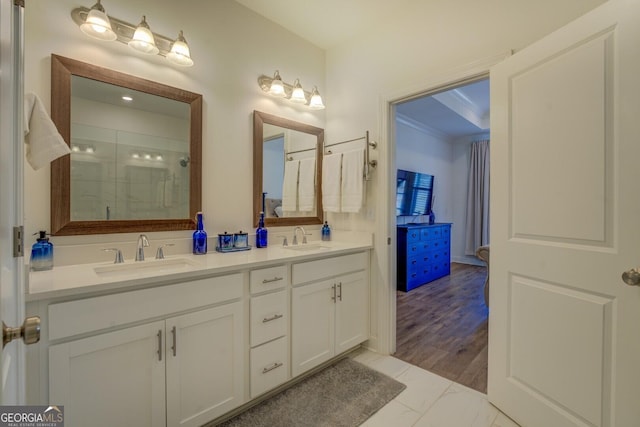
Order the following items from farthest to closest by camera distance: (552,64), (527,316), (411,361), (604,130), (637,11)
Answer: (411,361)
(527,316)
(552,64)
(604,130)
(637,11)

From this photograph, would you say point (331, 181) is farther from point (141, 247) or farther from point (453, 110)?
point (453, 110)

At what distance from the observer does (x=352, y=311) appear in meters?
2.28

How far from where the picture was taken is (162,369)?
4.39 feet

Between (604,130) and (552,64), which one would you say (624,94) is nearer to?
(604,130)

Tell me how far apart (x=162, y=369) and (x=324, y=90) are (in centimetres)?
256

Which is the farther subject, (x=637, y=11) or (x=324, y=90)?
(x=324, y=90)

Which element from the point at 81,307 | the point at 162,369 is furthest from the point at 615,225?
the point at 81,307

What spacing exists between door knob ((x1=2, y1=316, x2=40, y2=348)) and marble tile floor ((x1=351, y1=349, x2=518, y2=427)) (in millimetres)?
1583

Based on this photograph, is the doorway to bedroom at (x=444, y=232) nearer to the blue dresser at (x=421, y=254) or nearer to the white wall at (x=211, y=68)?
the blue dresser at (x=421, y=254)

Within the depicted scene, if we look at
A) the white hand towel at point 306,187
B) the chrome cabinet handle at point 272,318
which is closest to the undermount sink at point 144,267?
the chrome cabinet handle at point 272,318

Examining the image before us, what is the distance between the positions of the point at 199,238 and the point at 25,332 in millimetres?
1324

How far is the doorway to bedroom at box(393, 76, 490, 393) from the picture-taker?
2439 mm
